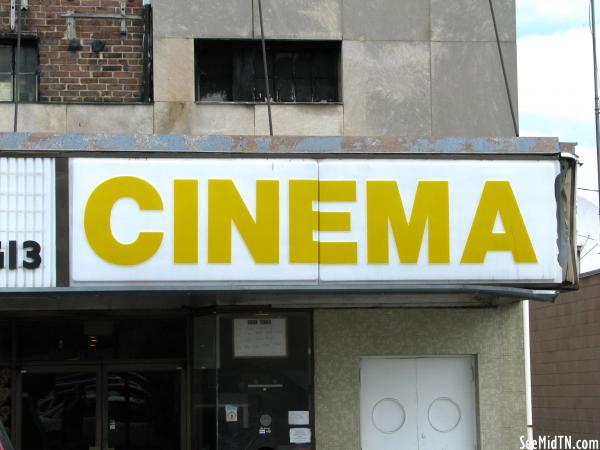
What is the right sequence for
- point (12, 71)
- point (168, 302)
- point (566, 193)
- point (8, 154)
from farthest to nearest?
point (12, 71) < point (168, 302) < point (566, 193) < point (8, 154)

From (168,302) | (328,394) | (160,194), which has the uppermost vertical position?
(160,194)

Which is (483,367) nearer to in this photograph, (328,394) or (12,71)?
(328,394)

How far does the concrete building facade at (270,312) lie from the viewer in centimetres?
1270

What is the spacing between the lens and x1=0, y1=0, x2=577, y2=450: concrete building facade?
41.7 ft

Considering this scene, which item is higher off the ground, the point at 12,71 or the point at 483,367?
the point at 12,71

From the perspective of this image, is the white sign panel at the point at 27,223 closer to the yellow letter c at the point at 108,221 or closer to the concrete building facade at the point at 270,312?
the yellow letter c at the point at 108,221

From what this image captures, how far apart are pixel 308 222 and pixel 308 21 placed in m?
4.42

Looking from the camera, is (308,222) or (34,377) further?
(34,377)

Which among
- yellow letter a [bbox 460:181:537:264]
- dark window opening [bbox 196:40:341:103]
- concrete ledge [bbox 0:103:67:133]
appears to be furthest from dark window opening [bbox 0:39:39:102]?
yellow letter a [bbox 460:181:537:264]

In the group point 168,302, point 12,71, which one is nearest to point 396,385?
point 168,302

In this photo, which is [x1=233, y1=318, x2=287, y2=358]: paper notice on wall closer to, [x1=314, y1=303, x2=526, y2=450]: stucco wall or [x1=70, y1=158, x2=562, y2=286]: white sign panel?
[x1=314, y1=303, x2=526, y2=450]: stucco wall

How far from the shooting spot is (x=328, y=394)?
1288 cm

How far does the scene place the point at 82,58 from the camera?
13.6 m

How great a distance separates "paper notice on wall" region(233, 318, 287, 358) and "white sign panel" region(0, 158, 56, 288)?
3.07 metres
